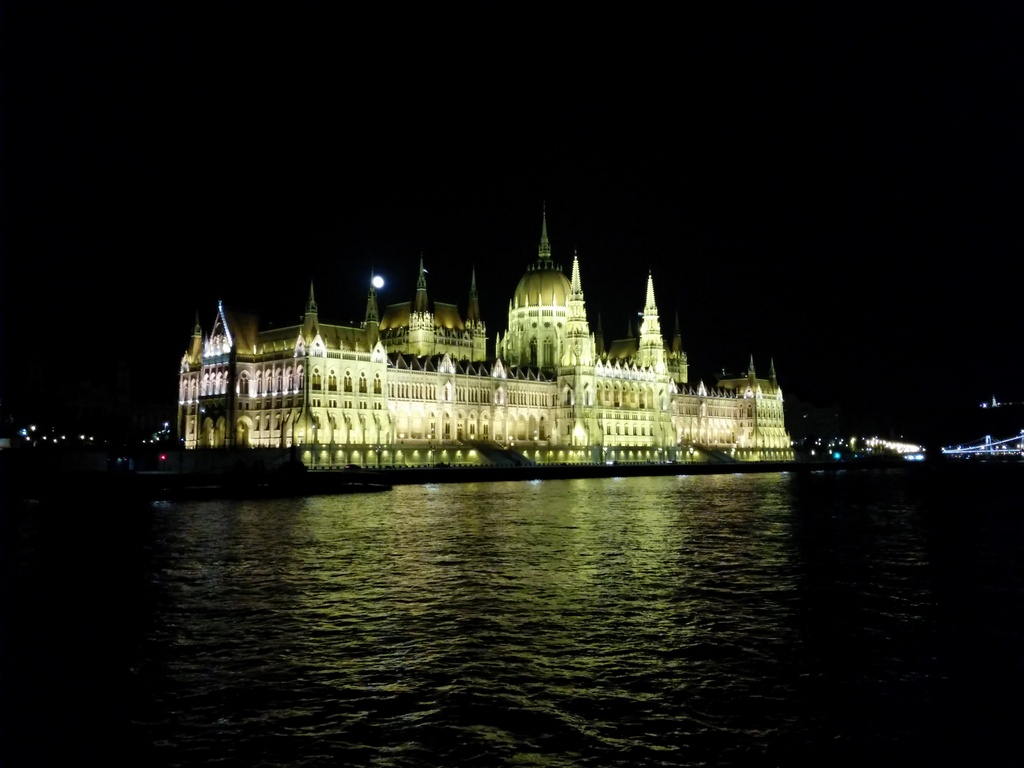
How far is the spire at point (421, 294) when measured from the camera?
392 feet

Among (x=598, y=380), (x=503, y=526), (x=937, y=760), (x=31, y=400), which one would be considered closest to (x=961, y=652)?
(x=937, y=760)

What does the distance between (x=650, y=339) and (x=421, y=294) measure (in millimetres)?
43228

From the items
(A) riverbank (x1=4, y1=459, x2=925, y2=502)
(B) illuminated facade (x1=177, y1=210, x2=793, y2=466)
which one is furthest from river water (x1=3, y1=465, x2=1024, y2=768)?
(B) illuminated facade (x1=177, y1=210, x2=793, y2=466)

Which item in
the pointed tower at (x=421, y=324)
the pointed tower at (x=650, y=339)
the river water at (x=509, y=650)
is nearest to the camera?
the river water at (x=509, y=650)

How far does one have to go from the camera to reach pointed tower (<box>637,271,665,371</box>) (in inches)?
5763

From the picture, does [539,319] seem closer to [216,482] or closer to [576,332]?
[576,332]

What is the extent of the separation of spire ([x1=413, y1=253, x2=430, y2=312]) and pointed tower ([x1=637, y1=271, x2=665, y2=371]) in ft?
134

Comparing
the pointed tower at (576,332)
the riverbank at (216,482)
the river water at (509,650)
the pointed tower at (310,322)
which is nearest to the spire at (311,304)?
the pointed tower at (310,322)

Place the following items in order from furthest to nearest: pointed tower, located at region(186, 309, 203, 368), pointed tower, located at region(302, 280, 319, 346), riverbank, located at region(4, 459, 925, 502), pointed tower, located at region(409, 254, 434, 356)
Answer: pointed tower, located at region(409, 254, 434, 356) < pointed tower, located at region(186, 309, 203, 368) < pointed tower, located at region(302, 280, 319, 346) < riverbank, located at region(4, 459, 925, 502)

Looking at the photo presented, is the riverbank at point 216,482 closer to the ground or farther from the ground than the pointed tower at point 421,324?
closer to the ground

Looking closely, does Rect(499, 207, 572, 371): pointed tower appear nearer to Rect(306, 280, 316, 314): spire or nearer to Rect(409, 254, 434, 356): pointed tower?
Rect(409, 254, 434, 356): pointed tower

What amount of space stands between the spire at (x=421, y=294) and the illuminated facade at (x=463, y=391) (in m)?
0.25

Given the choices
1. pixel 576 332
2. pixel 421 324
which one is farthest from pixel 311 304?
pixel 576 332

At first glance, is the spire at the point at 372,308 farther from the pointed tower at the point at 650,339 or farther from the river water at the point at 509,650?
the river water at the point at 509,650
